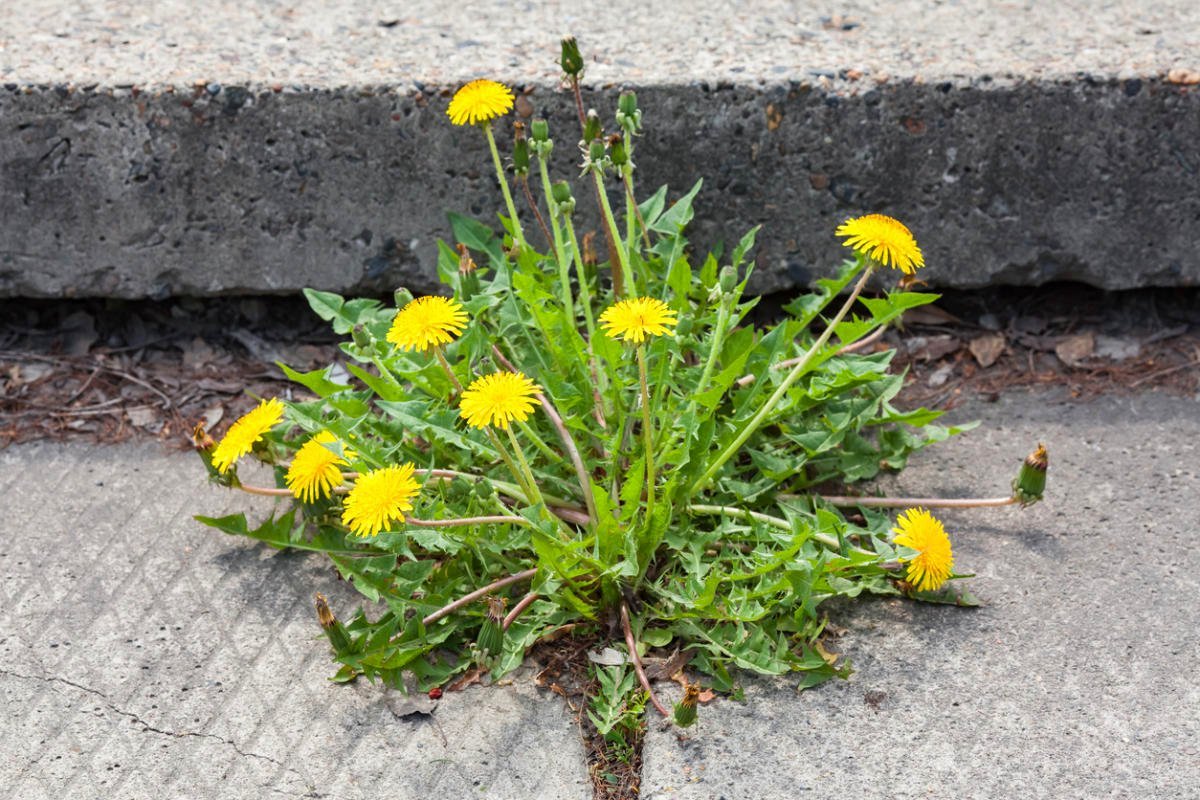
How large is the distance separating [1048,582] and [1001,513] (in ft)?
0.67

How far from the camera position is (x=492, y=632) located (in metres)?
1.77

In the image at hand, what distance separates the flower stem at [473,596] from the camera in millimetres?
1907

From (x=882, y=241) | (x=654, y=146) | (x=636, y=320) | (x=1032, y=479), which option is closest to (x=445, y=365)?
(x=636, y=320)

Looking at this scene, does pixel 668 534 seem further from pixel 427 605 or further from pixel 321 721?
pixel 321 721

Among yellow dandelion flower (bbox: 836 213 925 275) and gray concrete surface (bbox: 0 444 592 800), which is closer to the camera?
gray concrete surface (bbox: 0 444 592 800)

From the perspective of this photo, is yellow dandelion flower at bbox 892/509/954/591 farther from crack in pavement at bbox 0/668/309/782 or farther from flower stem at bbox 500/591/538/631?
crack in pavement at bbox 0/668/309/782

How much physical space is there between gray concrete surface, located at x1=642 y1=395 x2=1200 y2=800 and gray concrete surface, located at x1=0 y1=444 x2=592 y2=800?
26 centimetres

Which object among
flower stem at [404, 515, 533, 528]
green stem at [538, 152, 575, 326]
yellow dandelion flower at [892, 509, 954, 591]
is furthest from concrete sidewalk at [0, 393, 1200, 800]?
green stem at [538, 152, 575, 326]

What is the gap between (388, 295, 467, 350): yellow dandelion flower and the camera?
1.81m

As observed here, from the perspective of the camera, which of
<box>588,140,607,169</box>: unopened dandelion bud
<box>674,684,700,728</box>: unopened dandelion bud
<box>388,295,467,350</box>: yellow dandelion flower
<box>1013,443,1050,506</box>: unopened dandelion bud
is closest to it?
<box>674,684,700,728</box>: unopened dandelion bud

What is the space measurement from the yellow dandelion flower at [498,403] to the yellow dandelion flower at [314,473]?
0.81 ft

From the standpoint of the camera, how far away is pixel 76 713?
1871mm

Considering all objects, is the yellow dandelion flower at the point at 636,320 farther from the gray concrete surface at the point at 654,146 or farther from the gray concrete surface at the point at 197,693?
the gray concrete surface at the point at 654,146

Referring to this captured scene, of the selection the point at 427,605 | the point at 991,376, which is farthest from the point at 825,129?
the point at 427,605
